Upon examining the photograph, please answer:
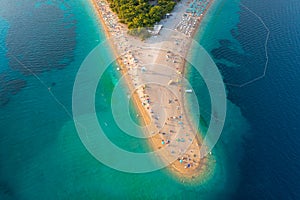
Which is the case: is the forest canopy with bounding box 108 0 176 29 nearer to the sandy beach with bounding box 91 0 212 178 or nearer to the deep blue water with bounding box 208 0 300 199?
the sandy beach with bounding box 91 0 212 178

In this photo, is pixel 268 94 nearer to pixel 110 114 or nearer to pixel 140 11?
pixel 110 114

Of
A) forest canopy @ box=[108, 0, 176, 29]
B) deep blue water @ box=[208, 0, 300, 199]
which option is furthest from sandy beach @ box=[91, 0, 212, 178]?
deep blue water @ box=[208, 0, 300, 199]

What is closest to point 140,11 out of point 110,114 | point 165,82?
point 165,82

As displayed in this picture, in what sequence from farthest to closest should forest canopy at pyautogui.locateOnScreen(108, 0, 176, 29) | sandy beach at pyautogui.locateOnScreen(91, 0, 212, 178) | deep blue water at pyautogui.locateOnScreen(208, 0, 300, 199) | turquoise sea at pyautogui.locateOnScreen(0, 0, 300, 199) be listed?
forest canopy at pyautogui.locateOnScreen(108, 0, 176, 29) < sandy beach at pyautogui.locateOnScreen(91, 0, 212, 178) < deep blue water at pyautogui.locateOnScreen(208, 0, 300, 199) < turquoise sea at pyautogui.locateOnScreen(0, 0, 300, 199)

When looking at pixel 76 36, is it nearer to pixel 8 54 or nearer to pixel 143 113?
pixel 8 54

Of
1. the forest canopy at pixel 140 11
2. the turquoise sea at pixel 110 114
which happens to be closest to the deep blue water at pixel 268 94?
the turquoise sea at pixel 110 114

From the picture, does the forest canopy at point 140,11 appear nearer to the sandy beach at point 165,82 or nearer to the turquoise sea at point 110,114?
the sandy beach at point 165,82
